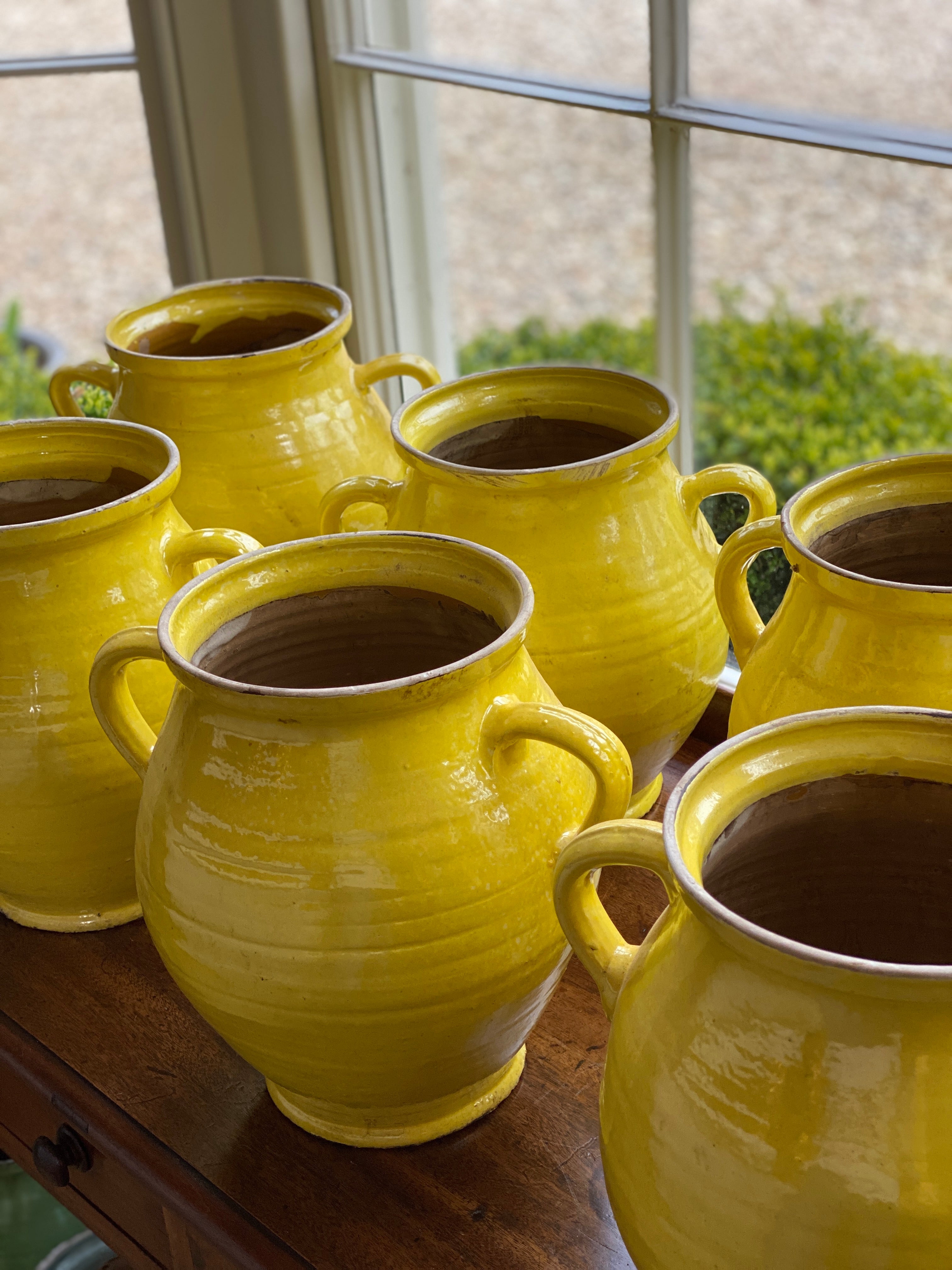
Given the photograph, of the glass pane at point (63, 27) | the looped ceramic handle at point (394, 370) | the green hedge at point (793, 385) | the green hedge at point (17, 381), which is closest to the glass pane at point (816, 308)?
the green hedge at point (793, 385)

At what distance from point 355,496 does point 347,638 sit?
0.16 meters

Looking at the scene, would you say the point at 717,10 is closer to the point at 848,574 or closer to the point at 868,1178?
the point at 848,574

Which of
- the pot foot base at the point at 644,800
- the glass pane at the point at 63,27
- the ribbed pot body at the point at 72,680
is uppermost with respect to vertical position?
the glass pane at the point at 63,27

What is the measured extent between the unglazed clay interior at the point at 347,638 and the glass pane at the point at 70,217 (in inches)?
118

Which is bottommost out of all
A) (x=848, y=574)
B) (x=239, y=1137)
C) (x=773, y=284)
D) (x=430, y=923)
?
(x=773, y=284)

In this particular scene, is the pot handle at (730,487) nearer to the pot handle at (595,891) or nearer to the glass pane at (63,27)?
the pot handle at (595,891)

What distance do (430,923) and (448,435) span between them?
14.6 inches

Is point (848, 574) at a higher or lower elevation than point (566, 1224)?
higher

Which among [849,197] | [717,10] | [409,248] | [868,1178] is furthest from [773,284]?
[868,1178]

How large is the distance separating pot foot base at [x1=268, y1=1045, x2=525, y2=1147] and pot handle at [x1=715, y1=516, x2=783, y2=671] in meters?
0.26

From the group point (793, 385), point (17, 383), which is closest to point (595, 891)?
point (793, 385)

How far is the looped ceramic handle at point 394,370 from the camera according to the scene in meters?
0.99

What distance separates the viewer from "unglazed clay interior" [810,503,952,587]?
71cm

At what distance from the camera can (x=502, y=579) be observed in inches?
25.6
